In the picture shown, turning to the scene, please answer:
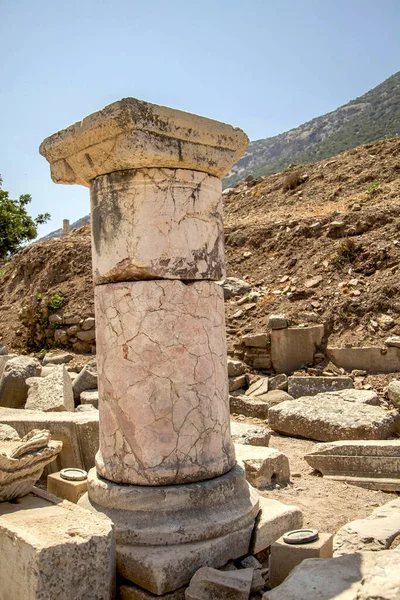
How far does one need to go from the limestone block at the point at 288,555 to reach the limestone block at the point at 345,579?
0.21m

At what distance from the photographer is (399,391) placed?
24.2 feet

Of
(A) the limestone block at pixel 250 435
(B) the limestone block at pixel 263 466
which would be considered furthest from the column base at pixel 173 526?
(A) the limestone block at pixel 250 435

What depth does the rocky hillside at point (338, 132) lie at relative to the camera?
147 ft

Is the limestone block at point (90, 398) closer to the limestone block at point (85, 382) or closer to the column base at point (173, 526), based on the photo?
the limestone block at point (85, 382)

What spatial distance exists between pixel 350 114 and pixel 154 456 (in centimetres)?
6952

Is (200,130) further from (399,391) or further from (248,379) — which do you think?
(248,379)

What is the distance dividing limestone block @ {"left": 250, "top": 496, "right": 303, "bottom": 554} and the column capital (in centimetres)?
205

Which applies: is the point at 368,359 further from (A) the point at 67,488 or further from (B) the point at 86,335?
(A) the point at 67,488

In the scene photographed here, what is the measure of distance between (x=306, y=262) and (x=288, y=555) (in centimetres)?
884

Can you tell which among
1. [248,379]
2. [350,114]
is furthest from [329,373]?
[350,114]

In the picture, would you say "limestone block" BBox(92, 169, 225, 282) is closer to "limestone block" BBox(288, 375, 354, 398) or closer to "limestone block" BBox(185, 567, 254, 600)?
"limestone block" BBox(185, 567, 254, 600)

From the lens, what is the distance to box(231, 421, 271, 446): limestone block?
5.62 meters

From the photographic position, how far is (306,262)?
37.2 ft

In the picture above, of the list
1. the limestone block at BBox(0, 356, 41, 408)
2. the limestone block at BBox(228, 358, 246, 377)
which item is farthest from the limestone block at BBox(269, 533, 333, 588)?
the limestone block at BBox(228, 358, 246, 377)
